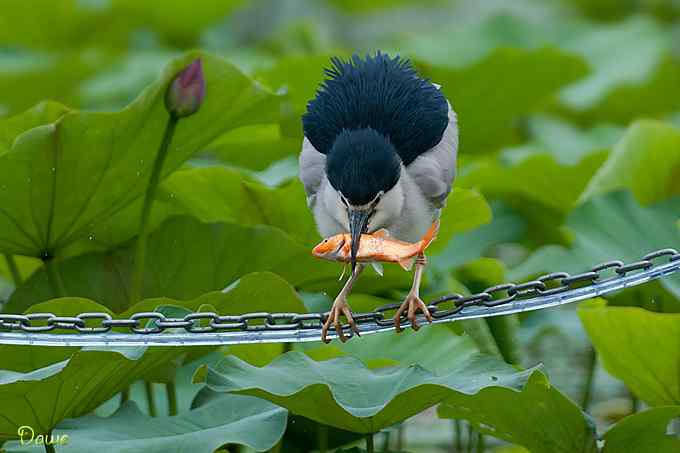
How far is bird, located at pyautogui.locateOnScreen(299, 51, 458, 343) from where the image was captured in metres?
2.04

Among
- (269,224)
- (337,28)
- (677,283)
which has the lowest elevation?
(677,283)

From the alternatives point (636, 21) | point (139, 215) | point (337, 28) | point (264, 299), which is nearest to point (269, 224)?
point (139, 215)

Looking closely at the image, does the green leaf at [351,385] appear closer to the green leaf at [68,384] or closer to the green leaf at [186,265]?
the green leaf at [68,384]

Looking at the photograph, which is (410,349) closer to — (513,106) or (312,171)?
(312,171)

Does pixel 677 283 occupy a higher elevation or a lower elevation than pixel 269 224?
lower

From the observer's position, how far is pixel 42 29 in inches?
201

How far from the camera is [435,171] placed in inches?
85.4

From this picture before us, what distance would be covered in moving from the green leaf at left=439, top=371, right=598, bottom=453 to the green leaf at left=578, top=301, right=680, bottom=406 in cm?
23

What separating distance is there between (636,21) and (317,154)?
317cm

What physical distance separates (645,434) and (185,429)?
761 millimetres

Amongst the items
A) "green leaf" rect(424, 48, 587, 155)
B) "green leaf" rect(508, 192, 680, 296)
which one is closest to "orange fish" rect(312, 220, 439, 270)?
"green leaf" rect(508, 192, 680, 296)

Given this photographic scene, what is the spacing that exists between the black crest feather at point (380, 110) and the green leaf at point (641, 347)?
0.45 m

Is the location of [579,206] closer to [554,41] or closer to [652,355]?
[652,355]

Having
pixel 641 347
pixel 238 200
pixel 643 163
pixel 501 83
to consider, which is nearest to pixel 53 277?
pixel 238 200
